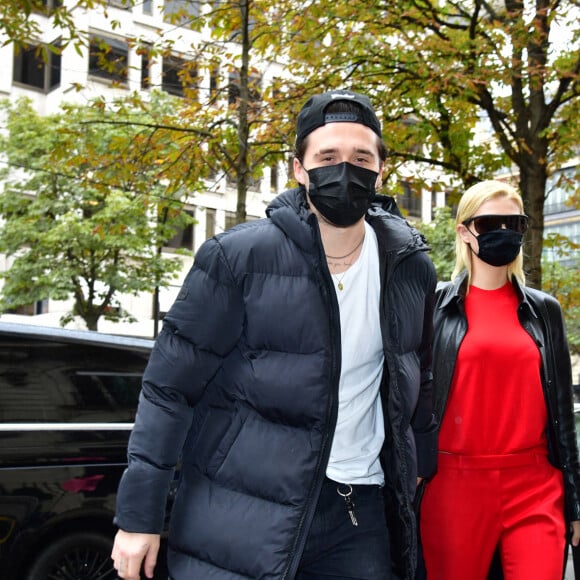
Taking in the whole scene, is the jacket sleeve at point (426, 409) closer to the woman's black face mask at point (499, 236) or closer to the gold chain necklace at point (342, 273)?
the gold chain necklace at point (342, 273)

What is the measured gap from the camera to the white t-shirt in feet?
8.04

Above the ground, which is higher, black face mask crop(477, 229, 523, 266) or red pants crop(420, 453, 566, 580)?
black face mask crop(477, 229, 523, 266)

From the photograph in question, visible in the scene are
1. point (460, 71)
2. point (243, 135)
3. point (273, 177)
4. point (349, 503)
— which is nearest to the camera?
point (349, 503)

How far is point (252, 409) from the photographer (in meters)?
2.34

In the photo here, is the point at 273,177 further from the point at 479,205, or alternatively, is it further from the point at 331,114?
the point at 331,114

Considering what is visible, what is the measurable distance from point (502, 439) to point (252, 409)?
1.38 metres

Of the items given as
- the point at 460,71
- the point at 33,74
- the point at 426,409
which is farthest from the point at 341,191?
the point at 33,74

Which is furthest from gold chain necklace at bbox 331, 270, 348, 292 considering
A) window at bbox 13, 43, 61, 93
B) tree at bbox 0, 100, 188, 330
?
window at bbox 13, 43, 61, 93

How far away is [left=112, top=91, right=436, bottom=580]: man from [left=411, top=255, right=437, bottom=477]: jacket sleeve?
0.19 meters

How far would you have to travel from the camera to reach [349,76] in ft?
36.4

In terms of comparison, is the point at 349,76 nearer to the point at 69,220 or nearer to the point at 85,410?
the point at 85,410

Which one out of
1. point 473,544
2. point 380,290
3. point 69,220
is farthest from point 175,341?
point 69,220

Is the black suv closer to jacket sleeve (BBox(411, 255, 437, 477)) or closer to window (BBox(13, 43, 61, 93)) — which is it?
jacket sleeve (BBox(411, 255, 437, 477))

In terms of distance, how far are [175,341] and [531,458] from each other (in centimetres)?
171
